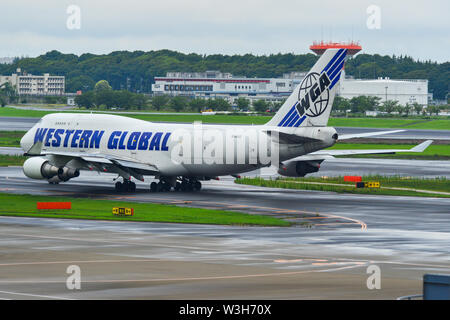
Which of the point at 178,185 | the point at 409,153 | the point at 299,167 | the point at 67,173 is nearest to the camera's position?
the point at 67,173

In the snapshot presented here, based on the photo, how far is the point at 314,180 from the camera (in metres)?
87.4

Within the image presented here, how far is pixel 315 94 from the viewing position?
68.4m

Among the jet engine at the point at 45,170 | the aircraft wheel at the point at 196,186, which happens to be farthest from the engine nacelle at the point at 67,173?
Answer: the aircraft wheel at the point at 196,186

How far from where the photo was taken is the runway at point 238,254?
30953 mm

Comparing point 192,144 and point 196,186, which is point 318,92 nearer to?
point 192,144

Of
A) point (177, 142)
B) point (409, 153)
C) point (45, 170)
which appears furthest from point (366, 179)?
point (409, 153)

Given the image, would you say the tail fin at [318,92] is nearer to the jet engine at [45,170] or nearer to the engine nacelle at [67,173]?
the engine nacelle at [67,173]

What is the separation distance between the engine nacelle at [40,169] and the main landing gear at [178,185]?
27.7 feet

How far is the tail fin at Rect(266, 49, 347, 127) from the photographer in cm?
6769

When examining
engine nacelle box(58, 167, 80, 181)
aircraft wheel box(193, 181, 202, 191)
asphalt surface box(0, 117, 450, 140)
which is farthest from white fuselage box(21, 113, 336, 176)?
asphalt surface box(0, 117, 450, 140)

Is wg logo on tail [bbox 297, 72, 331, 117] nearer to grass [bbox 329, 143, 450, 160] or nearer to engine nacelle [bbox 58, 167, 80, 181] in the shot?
engine nacelle [bbox 58, 167, 80, 181]

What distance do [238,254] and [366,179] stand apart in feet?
163

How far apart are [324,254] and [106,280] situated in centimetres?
1178

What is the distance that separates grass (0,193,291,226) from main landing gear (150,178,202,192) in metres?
10.6
